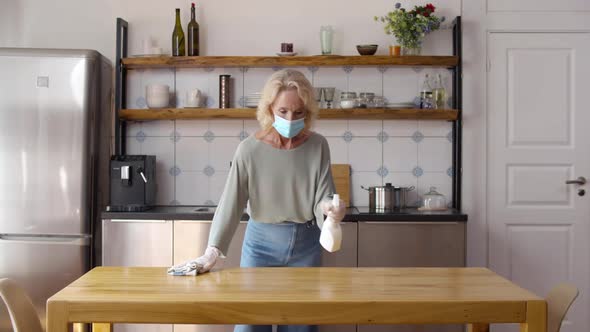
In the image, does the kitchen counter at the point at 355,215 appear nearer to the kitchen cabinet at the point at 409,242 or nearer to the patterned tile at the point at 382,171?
the kitchen cabinet at the point at 409,242

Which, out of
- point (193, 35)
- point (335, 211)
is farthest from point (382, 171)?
point (335, 211)

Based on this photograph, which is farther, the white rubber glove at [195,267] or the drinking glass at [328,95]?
the drinking glass at [328,95]

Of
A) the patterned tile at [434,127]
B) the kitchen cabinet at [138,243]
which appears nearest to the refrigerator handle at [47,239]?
the kitchen cabinet at [138,243]

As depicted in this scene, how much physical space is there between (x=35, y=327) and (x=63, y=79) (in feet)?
6.33

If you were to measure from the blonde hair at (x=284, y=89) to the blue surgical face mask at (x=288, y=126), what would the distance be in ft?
0.16

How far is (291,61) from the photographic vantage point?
Answer: 391cm

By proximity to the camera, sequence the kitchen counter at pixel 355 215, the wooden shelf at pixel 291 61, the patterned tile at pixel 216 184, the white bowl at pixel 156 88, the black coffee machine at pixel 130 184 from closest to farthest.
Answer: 1. the kitchen counter at pixel 355 215
2. the black coffee machine at pixel 130 184
3. the wooden shelf at pixel 291 61
4. the white bowl at pixel 156 88
5. the patterned tile at pixel 216 184

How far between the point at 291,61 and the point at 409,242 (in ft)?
4.14

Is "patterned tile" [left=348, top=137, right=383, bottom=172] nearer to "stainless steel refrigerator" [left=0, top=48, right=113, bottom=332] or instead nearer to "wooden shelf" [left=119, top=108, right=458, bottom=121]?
"wooden shelf" [left=119, top=108, right=458, bottom=121]

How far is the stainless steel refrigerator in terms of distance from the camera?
12.1ft

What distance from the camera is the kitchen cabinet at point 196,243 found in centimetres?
366

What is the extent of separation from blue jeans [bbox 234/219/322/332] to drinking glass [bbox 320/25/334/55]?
5.58 ft

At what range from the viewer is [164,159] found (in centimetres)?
416

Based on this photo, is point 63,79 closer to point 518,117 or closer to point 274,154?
point 274,154
